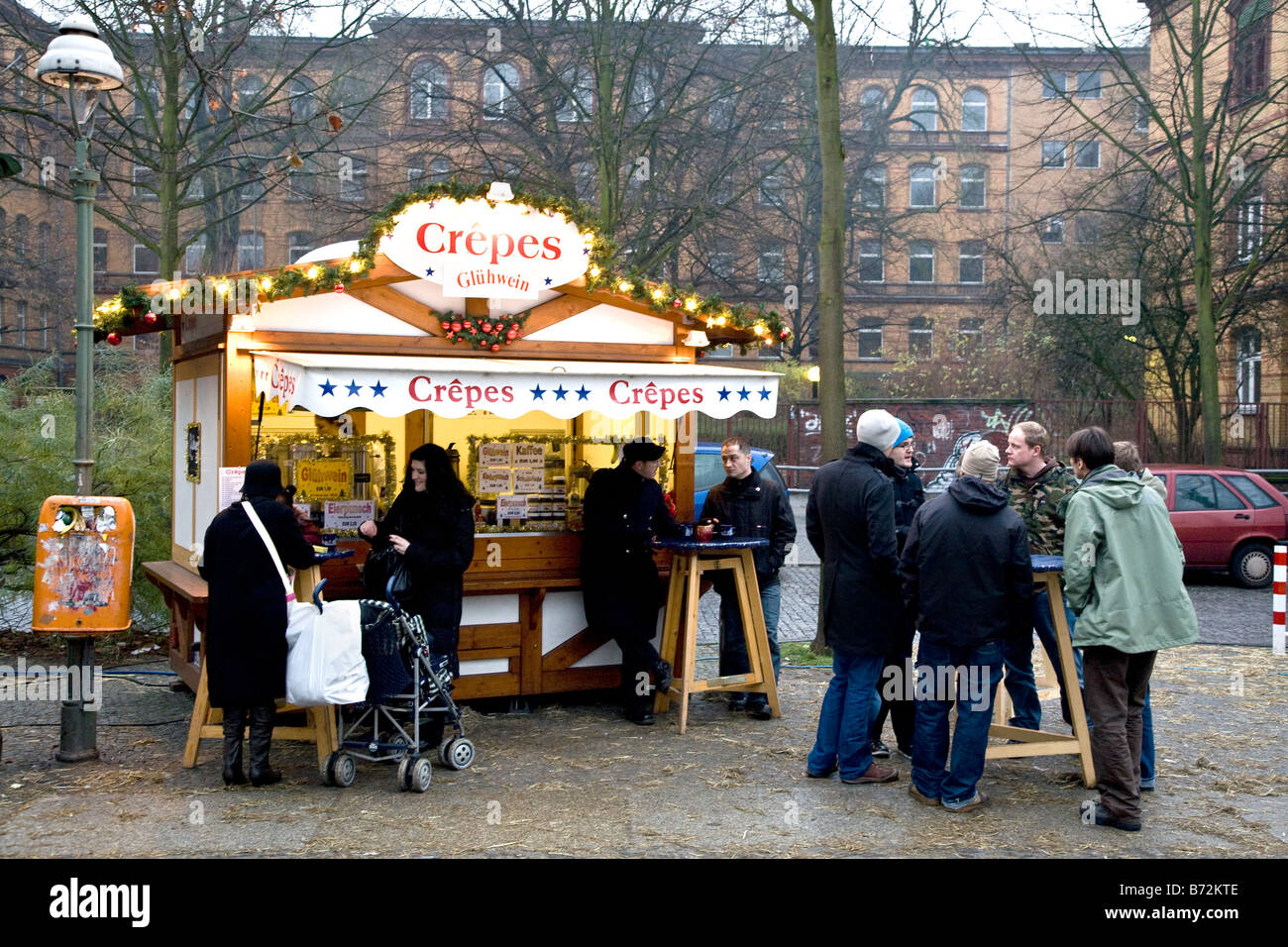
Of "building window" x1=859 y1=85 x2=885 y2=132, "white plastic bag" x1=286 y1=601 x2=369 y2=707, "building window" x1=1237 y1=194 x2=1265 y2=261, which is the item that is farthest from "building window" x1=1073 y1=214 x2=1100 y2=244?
"white plastic bag" x1=286 y1=601 x2=369 y2=707

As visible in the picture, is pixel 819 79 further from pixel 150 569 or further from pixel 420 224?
pixel 150 569

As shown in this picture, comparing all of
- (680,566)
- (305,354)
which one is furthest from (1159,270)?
(305,354)

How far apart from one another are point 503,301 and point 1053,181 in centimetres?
4319

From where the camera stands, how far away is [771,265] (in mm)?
38188

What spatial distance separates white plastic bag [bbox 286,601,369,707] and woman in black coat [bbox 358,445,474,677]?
0.92 m

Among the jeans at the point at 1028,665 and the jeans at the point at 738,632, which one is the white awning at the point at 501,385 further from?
the jeans at the point at 1028,665

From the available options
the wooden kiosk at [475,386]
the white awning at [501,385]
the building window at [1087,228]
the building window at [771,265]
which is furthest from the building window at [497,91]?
the building window at [1087,228]

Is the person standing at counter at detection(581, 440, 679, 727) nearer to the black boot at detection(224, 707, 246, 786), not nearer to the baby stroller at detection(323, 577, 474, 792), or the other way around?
the baby stroller at detection(323, 577, 474, 792)

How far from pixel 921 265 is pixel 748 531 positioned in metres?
42.8

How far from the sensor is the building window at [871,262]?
45.2 meters

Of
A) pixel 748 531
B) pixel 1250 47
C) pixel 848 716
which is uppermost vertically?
pixel 1250 47

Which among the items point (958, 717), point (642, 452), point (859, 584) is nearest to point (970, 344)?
point (642, 452)

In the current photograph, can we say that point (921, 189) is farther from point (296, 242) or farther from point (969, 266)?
point (296, 242)
